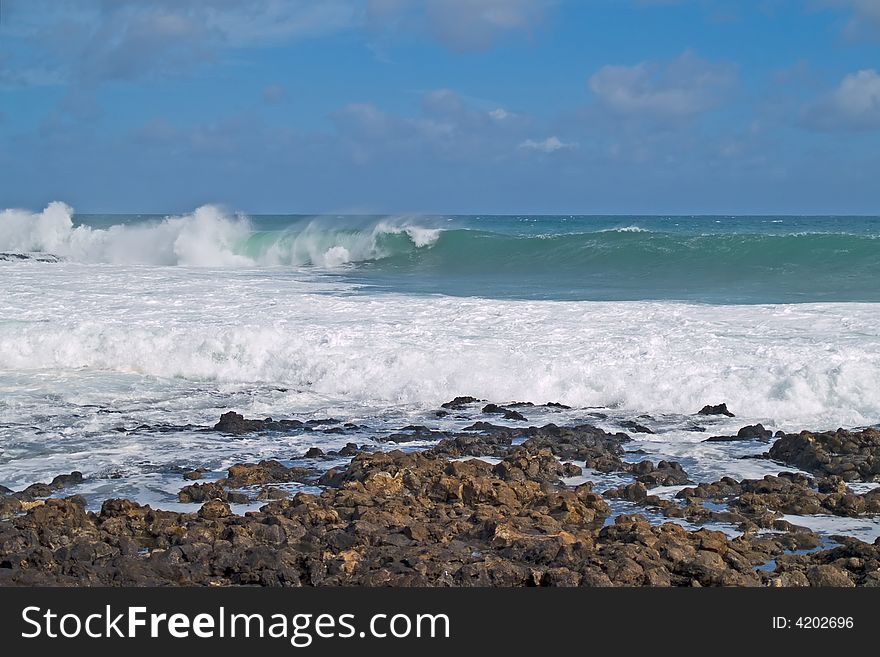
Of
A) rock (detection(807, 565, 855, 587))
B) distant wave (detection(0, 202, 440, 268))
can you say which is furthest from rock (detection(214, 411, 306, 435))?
distant wave (detection(0, 202, 440, 268))

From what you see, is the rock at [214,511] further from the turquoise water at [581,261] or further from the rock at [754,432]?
the turquoise water at [581,261]

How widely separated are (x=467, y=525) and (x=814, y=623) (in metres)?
2.52

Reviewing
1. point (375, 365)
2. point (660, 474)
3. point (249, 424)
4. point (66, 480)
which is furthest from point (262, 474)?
point (375, 365)

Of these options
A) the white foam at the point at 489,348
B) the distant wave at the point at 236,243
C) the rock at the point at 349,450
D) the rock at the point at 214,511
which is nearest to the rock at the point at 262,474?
the rock at the point at 349,450

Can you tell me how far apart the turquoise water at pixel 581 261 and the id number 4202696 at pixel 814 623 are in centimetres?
1637

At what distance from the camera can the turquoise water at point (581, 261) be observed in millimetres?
23906

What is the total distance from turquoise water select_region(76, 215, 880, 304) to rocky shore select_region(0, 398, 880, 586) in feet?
42.3

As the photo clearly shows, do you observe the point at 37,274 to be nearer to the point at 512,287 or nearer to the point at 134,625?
the point at 512,287

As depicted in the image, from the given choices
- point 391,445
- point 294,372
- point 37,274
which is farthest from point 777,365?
point 37,274

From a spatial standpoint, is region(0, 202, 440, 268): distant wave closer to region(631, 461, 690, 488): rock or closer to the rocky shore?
the rocky shore

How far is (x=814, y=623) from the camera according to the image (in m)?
4.78

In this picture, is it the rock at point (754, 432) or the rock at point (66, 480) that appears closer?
the rock at point (66, 480)

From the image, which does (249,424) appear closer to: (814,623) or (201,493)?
(201,493)

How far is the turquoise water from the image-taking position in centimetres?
2391
